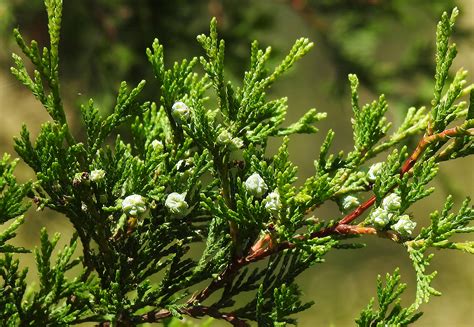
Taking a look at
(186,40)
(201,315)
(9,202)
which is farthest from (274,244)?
(186,40)

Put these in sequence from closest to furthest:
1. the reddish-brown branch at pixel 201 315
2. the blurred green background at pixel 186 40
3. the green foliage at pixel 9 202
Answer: the green foliage at pixel 9 202 → the reddish-brown branch at pixel 201 315 → the blurred green background at pixel 186 40

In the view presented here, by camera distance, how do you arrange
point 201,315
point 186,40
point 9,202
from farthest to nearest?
point 186,40
point 201,315
point 9,202

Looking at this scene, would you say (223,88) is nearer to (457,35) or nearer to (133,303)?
(133,303)

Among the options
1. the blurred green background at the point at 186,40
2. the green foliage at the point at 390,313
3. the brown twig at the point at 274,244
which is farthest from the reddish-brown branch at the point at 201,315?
the blurred green background at the point at 186,40

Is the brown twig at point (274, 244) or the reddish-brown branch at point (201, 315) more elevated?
the brown twig at point (274, 244)

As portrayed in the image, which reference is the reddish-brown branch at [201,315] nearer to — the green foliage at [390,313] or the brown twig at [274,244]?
the brown twig at [274,244]

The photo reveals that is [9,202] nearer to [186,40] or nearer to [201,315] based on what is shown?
[201,315]

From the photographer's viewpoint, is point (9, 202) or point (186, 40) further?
point (186, 40)

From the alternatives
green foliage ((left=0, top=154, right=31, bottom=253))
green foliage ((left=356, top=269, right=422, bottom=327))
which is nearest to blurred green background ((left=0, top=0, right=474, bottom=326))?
green foliage ((left=0, top=154, right=31, bottom=253))


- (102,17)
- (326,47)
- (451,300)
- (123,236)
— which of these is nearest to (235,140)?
(123,236)

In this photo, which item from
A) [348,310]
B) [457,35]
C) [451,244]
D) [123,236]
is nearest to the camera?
[451,244]

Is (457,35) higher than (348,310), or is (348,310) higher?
(457,35)
